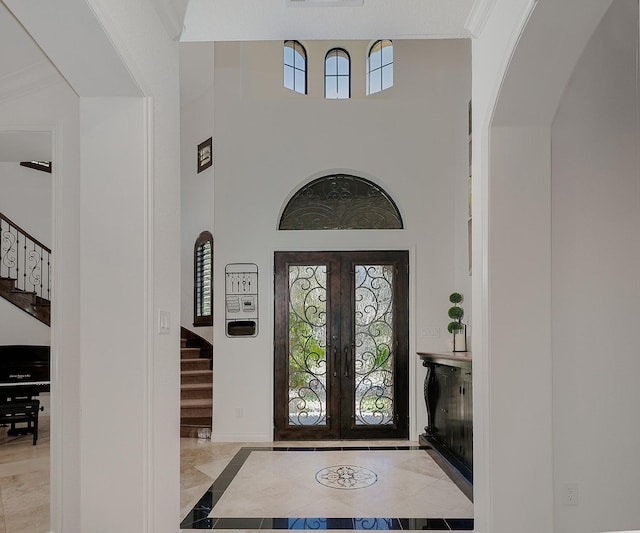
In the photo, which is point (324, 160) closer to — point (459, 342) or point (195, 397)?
point (459, 342)

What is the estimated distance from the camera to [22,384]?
654 cm

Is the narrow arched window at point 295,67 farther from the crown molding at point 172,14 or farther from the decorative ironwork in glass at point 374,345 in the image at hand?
the crown molding at point 172,14

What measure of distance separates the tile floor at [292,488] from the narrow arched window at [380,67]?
397 centimetres

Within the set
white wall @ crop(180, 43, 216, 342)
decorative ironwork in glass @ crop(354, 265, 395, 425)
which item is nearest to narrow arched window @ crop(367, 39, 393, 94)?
decorative ironwork in glass @ crop(354, 265, 395, 425)

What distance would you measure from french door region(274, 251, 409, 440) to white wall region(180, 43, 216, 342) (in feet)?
9.87

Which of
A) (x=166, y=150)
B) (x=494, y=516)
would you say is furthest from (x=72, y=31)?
(x=494, y=516)

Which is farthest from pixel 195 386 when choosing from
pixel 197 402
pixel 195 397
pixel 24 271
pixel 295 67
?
pixel 295 67

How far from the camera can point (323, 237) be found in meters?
6.55

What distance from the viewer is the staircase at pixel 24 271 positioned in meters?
8.30

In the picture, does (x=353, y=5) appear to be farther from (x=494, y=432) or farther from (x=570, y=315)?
(x=494, y=432)

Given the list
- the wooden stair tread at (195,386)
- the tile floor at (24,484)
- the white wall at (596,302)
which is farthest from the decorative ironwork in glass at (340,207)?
the white wall at (596,302)

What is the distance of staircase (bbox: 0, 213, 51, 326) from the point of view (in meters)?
8.30

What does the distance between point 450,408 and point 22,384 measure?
4466 millimetres

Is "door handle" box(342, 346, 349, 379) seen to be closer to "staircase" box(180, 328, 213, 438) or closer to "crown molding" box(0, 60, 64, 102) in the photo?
"staircase" box(180, 328, 213, 438)
